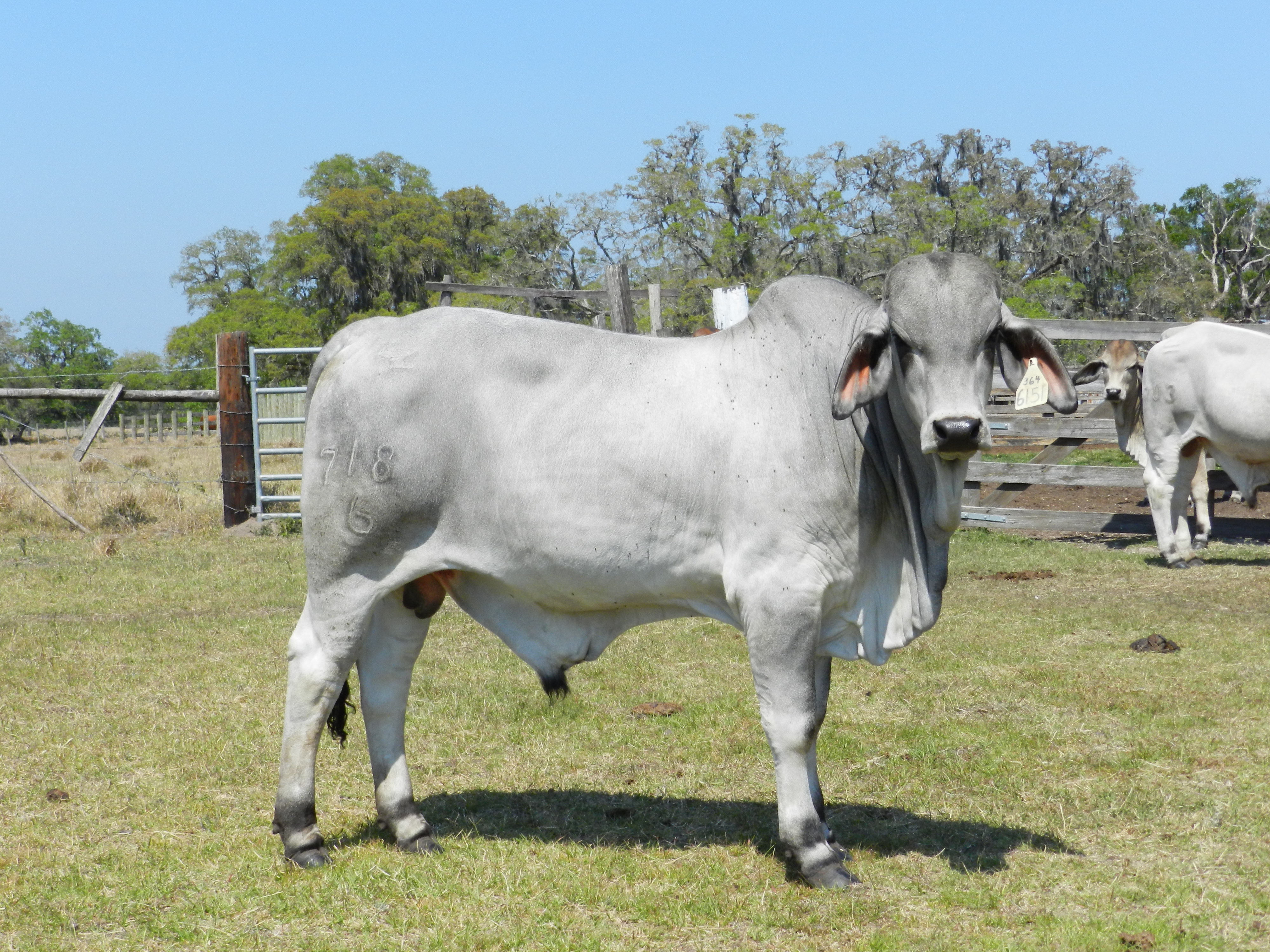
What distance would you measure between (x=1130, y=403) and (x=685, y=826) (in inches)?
359

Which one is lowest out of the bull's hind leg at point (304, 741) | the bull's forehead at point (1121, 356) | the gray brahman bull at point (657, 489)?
the bull's hind leg at point (304, 741)

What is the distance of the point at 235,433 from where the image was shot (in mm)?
13656

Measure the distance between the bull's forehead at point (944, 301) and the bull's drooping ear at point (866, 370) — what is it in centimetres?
7

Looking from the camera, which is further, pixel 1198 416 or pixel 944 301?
pixel 1198 416

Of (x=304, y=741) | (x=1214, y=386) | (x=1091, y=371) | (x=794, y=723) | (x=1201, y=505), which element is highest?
(x=1091, y=371)

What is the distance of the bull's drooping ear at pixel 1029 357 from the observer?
149 inches

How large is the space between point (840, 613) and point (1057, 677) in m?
3.19

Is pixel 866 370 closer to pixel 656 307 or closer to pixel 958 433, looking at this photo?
pixel 958 433

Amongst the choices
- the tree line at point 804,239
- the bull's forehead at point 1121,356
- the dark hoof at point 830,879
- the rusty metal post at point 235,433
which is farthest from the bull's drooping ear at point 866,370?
the tree line at point 804,239

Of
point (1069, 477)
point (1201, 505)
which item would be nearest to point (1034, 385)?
point (1201, 505)

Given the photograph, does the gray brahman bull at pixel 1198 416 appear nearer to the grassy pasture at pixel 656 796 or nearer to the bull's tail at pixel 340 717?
the grassy pasture at pixel 656 796

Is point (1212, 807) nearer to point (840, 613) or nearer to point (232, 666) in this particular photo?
point (840, 613)

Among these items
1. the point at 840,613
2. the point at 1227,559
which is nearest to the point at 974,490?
the point at 1227,559

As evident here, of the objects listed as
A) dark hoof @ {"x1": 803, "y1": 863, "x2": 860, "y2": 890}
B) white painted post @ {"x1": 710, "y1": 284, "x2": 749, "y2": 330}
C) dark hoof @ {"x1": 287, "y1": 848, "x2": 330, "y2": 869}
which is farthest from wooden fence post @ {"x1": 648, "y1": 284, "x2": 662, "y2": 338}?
dark hoof @ {"x1": 803, "y1": 863, "x2": 860, "y2": 890}
